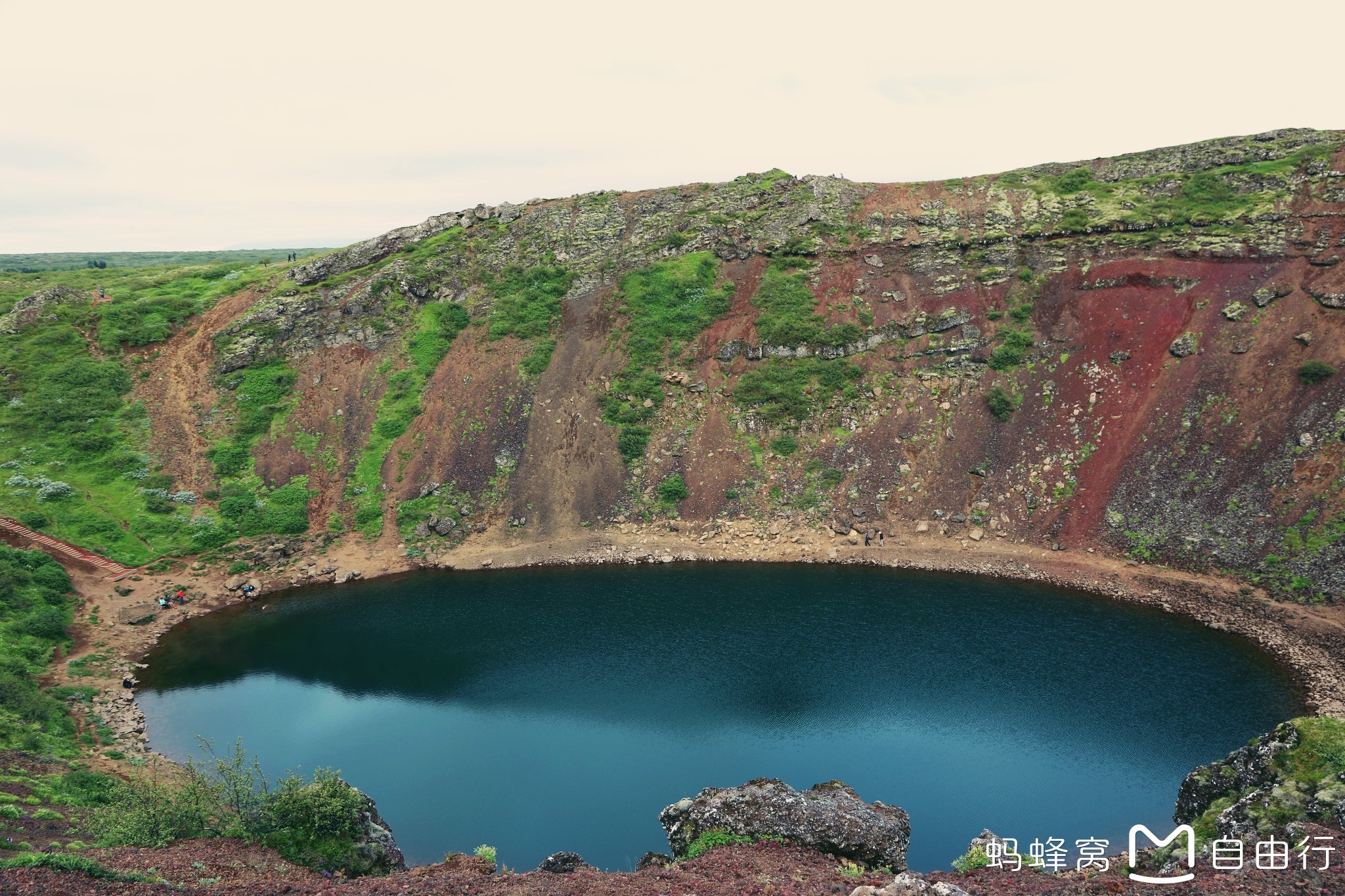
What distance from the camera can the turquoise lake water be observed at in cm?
3275

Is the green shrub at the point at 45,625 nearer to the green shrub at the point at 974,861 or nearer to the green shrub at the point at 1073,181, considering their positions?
the green shrub at the point at 974,861

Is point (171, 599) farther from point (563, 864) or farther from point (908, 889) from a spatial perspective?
point (908, 889)

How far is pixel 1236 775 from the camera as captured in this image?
78.0ft

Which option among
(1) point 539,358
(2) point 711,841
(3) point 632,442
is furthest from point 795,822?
(1) point 539,358

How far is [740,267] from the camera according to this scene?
250 ft

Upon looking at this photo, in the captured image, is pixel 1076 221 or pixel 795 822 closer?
pixel 795 822

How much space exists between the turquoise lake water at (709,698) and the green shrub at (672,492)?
28.9 ft

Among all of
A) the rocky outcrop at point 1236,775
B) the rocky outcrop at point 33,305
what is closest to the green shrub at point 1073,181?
the rocky outcrop at point 1236,775

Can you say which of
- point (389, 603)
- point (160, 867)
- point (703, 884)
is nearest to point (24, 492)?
point (389, 603)

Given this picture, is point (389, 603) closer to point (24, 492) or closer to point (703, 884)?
point (24, 492)

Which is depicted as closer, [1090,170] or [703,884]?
[703,884]

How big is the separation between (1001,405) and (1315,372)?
2109 cm

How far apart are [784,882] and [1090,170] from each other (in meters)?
78.6

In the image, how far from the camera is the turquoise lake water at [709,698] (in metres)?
32.8
